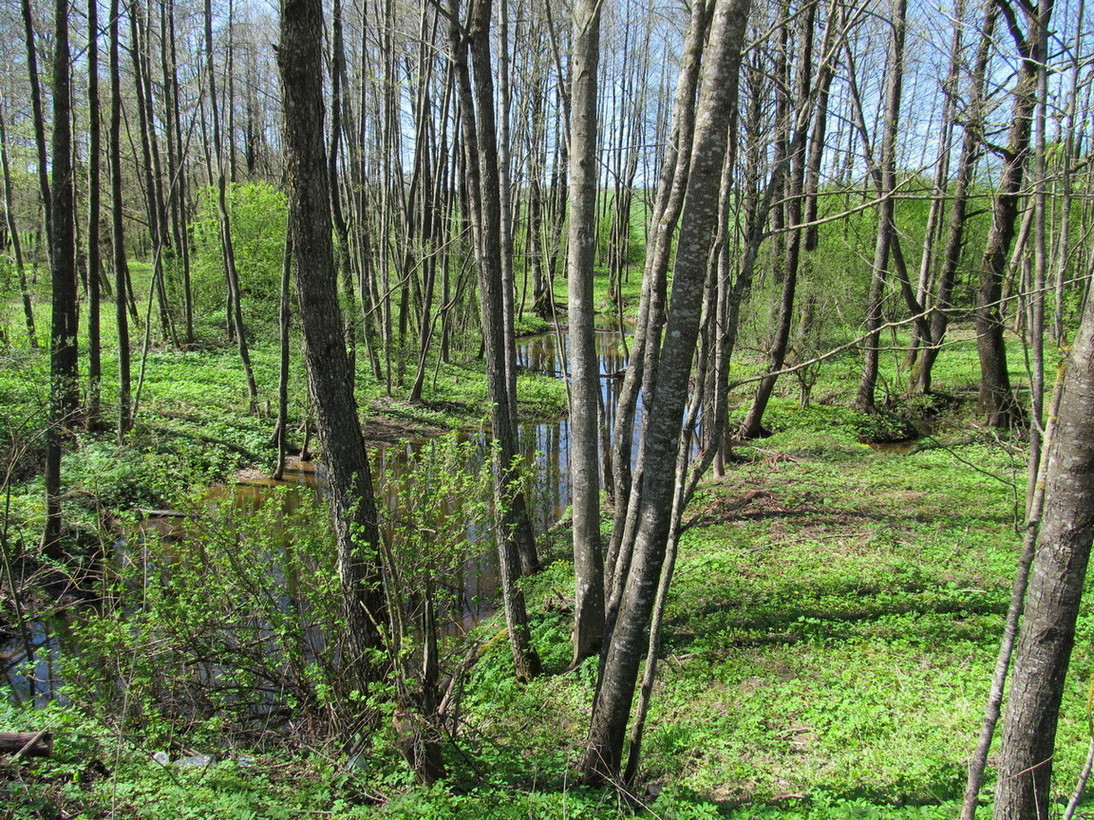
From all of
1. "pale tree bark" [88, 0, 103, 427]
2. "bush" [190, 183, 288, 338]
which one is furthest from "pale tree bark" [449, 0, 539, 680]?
"bush" [190, 183, 288, 338]

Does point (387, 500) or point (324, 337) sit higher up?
point (324, 337)

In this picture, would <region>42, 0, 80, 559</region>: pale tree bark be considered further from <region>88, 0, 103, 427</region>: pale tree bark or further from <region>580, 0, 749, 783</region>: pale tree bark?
<region>580, 0, 749, 783</region>: pale tree bark

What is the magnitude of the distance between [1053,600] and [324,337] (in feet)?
14.7

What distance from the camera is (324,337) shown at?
481 cm

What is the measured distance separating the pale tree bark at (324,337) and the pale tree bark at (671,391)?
5.58 feet

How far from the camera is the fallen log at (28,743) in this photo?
3.89 metres

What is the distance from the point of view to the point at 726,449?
1080 centimetres

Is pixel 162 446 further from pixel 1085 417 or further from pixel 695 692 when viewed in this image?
pixel 1085 417

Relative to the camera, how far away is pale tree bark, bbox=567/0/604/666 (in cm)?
504

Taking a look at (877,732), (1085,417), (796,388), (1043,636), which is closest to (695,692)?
(877,732)

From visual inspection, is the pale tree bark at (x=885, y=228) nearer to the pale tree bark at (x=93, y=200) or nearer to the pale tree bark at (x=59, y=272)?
the pale tree bark at (x=59, y=272)

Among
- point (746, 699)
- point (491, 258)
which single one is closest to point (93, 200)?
point (491, 258)

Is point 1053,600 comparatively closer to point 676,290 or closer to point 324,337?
point 676,290

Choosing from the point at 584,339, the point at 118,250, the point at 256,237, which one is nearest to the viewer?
the point at 584,339
